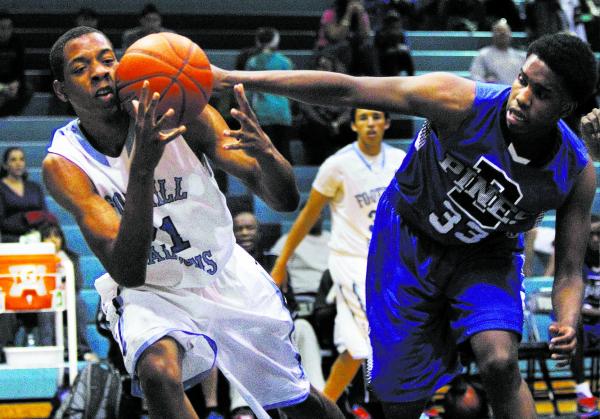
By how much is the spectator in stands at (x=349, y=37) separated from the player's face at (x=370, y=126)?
101 inches

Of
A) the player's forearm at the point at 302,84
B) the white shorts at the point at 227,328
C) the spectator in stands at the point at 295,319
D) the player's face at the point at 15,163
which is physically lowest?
the spectator in stands at the point at 295,319

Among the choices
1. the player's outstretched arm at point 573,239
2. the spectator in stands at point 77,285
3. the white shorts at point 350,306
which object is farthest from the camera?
the spectator in stands at point 77,285

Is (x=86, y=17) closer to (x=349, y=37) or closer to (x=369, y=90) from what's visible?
(x=349, y=37)

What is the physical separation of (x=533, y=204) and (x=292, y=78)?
116 cm

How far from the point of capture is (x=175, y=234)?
446cm

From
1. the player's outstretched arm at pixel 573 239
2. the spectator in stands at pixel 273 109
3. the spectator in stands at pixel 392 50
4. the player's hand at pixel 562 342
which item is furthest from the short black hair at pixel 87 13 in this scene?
the player's hand at pixel 562 342

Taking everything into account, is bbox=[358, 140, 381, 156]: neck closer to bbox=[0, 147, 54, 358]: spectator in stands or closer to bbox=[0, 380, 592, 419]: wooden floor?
bbox=[0, 380, 592, 419]: wooden floor

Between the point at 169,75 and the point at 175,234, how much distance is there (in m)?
0.75

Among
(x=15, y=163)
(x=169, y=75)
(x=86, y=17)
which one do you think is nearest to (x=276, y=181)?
(x=169, y=75)

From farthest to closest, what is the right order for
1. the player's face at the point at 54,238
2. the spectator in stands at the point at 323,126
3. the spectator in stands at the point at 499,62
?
the spectator in stands at the point at 499,62 < the spectator in stands at the point at 323,126 < the player's face at the point at 54,238

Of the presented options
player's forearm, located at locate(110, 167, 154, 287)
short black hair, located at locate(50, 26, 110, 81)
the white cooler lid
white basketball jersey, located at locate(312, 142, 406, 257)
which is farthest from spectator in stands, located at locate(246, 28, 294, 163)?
player's forearm, located at locate(110, 167, 154, 287)

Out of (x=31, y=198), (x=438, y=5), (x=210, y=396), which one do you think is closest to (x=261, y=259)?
(x=210, y=396)

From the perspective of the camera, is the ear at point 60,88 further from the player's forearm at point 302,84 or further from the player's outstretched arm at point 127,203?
the player's forearm at point 302,84

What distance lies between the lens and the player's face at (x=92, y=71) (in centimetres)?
439
